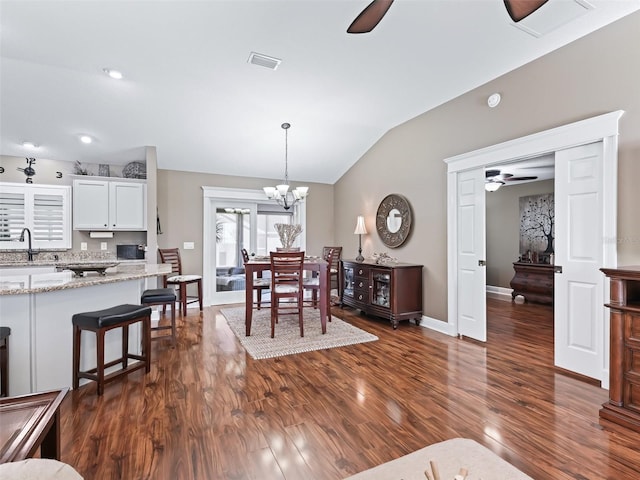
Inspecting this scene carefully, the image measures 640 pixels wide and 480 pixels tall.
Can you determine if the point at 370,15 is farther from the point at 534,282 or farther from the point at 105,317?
the point at 534,282

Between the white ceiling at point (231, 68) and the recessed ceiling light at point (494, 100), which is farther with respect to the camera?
the recessed ceiling light at point (494, 100)

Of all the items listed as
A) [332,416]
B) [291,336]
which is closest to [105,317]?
[332,416]

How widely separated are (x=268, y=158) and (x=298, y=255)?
2.56 meters

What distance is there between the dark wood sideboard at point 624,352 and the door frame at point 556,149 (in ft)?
1.77

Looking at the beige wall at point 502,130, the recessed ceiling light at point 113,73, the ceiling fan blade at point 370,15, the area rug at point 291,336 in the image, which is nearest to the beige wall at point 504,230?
the beige wall at point 502,130

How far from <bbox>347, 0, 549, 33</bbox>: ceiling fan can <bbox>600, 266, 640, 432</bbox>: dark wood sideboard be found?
1719 millimetres

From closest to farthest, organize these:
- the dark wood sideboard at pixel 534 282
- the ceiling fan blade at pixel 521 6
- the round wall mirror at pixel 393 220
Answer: the ceiling fan blade at pixel 521 6
the round wall mirror at pixel 393 220
the dark wood sideboard at pixel 534 282

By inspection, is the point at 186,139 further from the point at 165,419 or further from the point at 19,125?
the point at 165,419

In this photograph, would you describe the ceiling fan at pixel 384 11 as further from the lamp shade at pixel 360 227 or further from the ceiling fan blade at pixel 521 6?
the lamp shade at pixel 360 227

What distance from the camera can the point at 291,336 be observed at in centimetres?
396

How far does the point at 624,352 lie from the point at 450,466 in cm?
166

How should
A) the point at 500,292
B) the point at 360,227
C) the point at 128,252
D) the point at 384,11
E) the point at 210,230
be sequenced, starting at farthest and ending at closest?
the point at 500,292, the point at 210,230, the point at 360,227, the point at 128,252, the point at 384,11

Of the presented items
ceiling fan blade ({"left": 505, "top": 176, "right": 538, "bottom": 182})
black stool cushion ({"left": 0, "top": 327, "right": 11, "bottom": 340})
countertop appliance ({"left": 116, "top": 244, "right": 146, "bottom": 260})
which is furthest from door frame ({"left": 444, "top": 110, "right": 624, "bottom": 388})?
countertop appliance ({"left": 116, "top": 244, "right": 146, "bottom": 260})

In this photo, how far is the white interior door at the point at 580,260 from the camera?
8.75 feet
